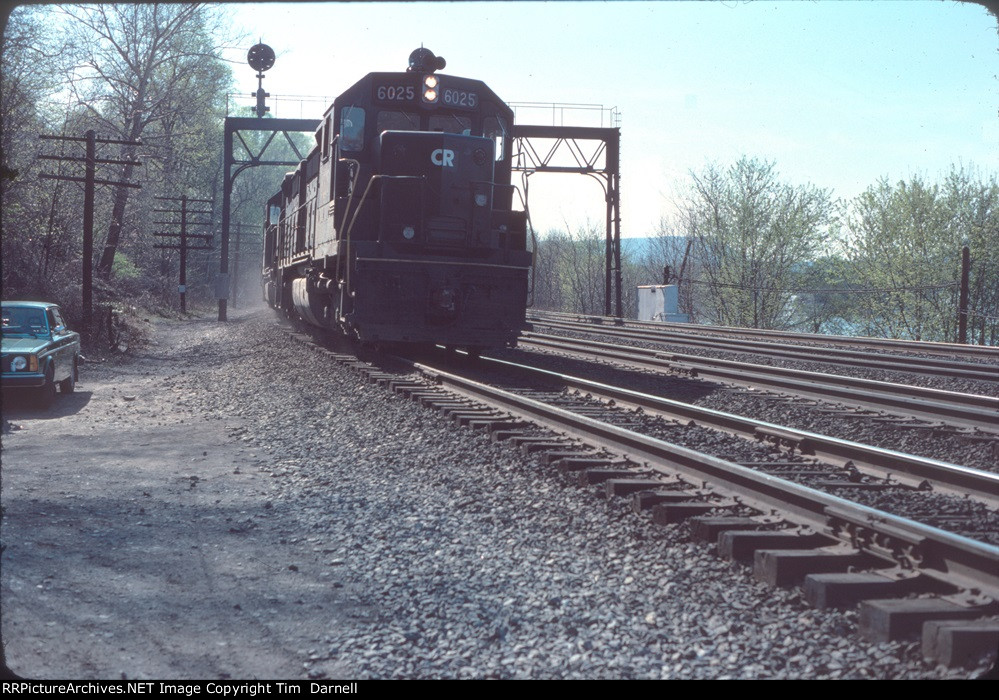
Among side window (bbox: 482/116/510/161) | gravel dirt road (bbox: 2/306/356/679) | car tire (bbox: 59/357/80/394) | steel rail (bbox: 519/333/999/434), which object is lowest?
gravel dirt road (bbox: 2/306/356/679)

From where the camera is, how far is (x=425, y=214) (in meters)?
11.8

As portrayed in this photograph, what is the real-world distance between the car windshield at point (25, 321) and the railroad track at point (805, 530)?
23.0ft

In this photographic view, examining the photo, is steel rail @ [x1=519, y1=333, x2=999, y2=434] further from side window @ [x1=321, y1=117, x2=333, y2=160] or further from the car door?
the car door

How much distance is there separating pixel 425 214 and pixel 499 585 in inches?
334

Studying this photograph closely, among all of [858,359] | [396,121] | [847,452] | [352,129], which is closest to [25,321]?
[352,129]

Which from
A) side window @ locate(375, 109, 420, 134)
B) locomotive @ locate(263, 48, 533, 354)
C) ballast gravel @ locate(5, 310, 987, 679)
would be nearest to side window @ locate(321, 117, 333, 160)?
locomotive @ locate(263, 48, 533, 354)

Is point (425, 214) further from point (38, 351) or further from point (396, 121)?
point (38, 351)

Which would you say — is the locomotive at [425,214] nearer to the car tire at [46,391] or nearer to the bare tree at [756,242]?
the car tire at [46,391]

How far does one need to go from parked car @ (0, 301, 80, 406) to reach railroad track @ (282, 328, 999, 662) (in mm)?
6058

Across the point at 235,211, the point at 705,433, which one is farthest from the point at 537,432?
the point at 235,211

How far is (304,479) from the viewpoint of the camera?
629cm

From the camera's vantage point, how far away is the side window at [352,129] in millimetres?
12234

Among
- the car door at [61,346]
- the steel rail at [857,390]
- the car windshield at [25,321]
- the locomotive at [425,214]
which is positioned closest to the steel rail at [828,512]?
the steel rail at [857,390]

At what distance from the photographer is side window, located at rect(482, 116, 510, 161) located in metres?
12.8
